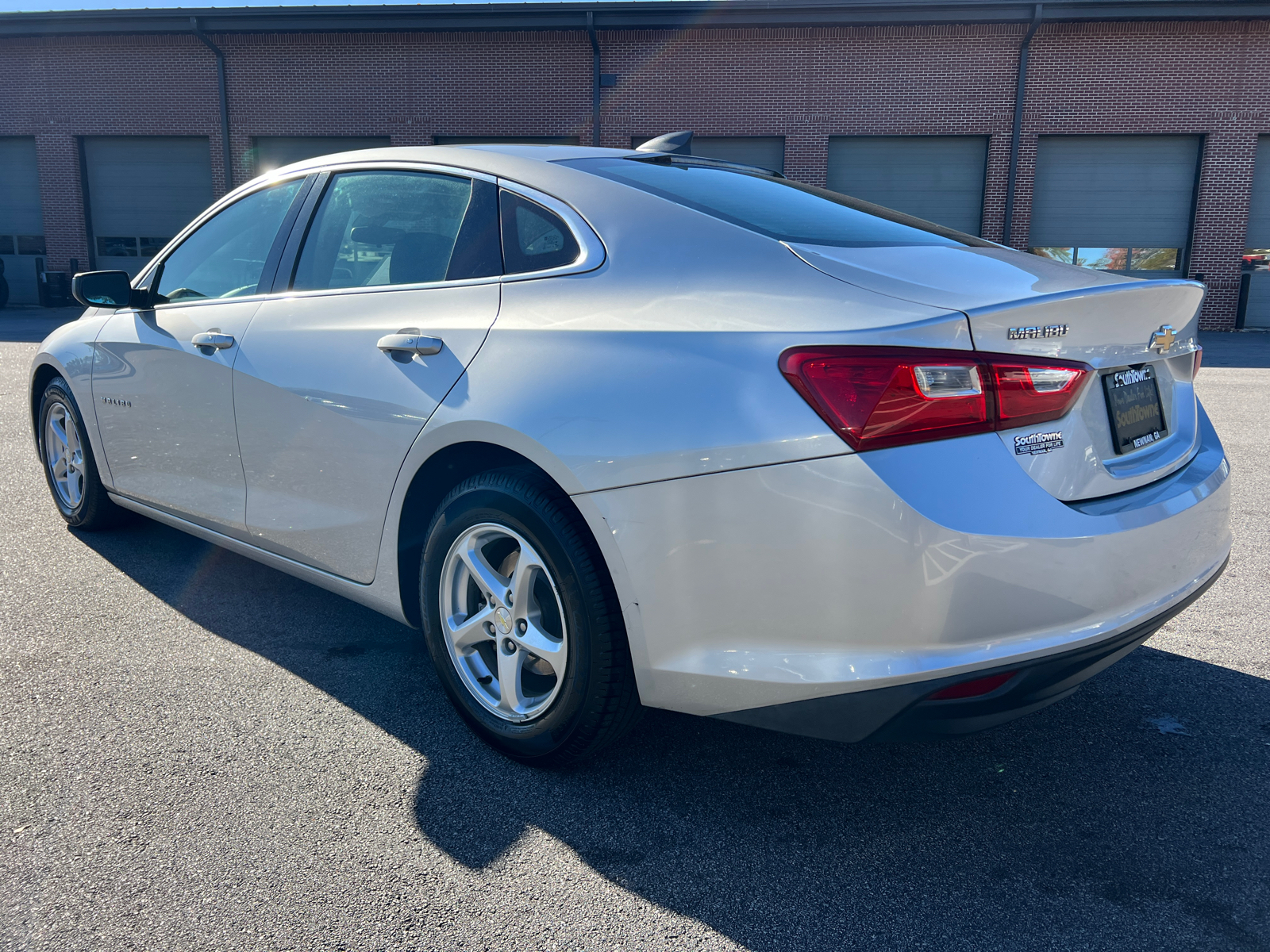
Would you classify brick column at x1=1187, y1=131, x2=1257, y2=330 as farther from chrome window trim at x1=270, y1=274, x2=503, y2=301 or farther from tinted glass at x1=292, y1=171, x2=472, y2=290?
chrome window trim at x1=270, y1=274, x2=503, y2=301

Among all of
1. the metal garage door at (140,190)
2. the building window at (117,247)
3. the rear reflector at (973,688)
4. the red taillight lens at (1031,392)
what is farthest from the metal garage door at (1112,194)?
the building window at (117,247)

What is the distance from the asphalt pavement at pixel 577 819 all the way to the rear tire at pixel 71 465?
1142mm

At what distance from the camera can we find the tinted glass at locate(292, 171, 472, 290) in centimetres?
283

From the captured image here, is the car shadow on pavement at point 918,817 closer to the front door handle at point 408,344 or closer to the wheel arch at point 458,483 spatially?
the wheel arch at point 458,483

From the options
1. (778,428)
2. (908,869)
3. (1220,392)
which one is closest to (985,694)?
(908,869)

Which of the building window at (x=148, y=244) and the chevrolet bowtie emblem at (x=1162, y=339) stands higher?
the chevrolet bowtie emblem at (x=1162, y=339)

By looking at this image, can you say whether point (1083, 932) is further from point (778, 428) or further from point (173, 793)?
point (173, 793)

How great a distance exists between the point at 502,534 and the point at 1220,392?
1008cm

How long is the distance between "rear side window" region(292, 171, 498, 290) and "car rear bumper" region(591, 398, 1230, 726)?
1.02 m

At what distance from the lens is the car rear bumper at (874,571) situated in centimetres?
187

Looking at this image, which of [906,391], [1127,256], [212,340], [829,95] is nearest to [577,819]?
[906,391]

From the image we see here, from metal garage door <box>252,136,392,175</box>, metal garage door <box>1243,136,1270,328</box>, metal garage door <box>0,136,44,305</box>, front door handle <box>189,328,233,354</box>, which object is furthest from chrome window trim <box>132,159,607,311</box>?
metal garage door <box>0,136,44,305</box>

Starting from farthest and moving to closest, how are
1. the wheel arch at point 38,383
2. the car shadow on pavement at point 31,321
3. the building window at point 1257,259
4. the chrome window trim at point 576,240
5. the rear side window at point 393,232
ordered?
the building window at point 1257,259 → the car shadow on pavement at point 31,321 → the wheel arch at point 38,383 → the rear side window at point 393,232 → the chrome window trim at point 576,240

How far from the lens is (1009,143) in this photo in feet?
66.5
